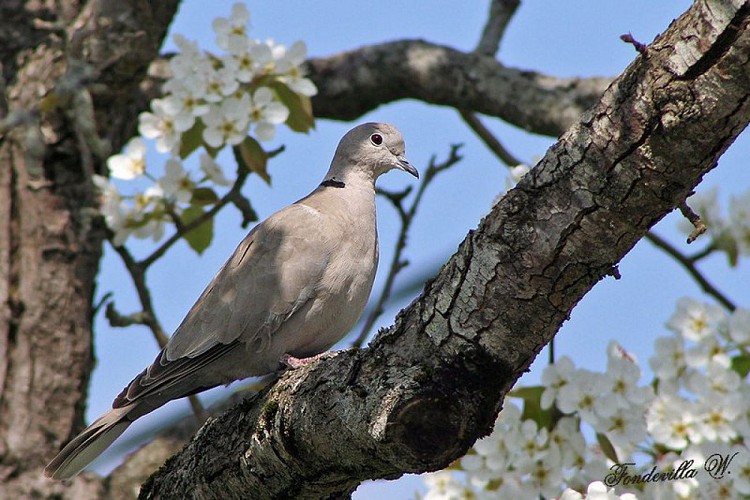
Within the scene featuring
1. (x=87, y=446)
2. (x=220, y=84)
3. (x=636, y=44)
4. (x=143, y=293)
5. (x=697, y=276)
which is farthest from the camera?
(x=697, y=276)

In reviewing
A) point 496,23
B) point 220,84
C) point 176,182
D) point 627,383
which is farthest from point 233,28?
point 496,23

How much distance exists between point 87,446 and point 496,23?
10.1ft

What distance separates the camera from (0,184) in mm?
4312

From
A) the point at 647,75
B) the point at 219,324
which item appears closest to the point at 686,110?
the point at 647,75

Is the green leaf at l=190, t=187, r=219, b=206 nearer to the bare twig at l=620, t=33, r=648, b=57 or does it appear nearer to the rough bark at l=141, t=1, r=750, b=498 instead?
the rough bark at l=141, t=1, r=750, b=498

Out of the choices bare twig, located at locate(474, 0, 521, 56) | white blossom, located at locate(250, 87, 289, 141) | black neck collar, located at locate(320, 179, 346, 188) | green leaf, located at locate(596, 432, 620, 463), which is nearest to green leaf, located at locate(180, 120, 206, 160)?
white blossom, located at locate(250, 87, 289, 141)

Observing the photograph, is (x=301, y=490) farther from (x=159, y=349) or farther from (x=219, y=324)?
(x=159, y=349)

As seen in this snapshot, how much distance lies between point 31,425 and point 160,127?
→ 1386 millimetres

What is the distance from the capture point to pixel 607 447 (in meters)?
2.87

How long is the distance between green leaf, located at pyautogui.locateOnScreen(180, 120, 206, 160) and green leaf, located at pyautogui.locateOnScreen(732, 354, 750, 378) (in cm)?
203

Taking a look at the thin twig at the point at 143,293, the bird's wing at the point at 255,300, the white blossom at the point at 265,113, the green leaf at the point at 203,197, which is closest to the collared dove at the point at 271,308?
Result: the bird's wing at the point at 255,300

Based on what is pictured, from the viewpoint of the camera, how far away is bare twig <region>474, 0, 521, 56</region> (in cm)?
496

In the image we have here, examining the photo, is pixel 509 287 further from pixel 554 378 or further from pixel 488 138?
pixel 488 138

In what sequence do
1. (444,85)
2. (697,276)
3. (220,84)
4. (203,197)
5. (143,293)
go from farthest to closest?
1. (444,85)
2. (697,276)
3. (143,293)
4. (203,197)
5. (220,84)
